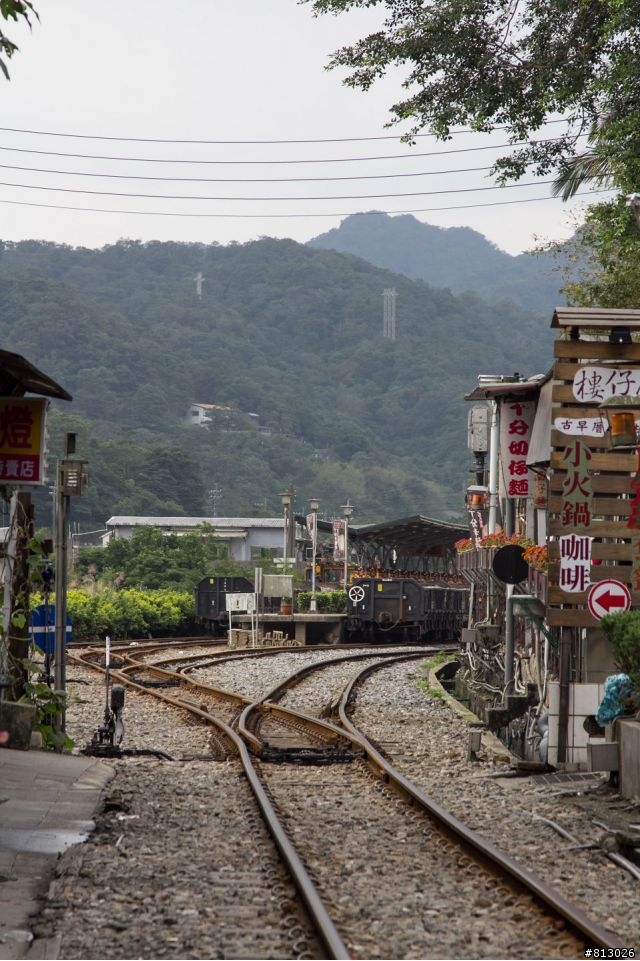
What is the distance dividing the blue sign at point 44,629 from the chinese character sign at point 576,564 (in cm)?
641

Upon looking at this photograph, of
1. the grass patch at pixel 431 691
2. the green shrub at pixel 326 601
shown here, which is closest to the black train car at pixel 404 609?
the green shrub at pixel 326 601

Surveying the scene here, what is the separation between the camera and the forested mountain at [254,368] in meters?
116

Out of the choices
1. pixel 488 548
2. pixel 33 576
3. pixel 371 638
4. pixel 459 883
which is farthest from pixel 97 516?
pixel 459 883

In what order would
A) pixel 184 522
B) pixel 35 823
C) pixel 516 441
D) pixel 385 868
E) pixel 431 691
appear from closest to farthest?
pixel 385 868 < pixel 35 823 < pixel 516 441 < pixel 431 691 < pixel 184 522

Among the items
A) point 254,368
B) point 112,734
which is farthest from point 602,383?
point 254,368

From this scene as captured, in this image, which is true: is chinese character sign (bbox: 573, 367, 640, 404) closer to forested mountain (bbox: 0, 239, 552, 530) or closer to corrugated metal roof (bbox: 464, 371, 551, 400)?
corrugated metal roof (bbox: 464, 371, 551, 400)

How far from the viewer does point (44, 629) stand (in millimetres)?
16016

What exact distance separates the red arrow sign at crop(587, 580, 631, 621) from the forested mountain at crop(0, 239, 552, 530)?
250 feet

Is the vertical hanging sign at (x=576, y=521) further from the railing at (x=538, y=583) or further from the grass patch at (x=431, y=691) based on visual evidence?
the grass patch at (x=431, y=691)

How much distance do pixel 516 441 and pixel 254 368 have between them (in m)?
131

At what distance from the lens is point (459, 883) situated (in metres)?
7.63

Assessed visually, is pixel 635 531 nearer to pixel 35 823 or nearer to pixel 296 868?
pixel 296 868

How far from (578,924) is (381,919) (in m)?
1.08

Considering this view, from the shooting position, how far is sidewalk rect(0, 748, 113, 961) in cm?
646
